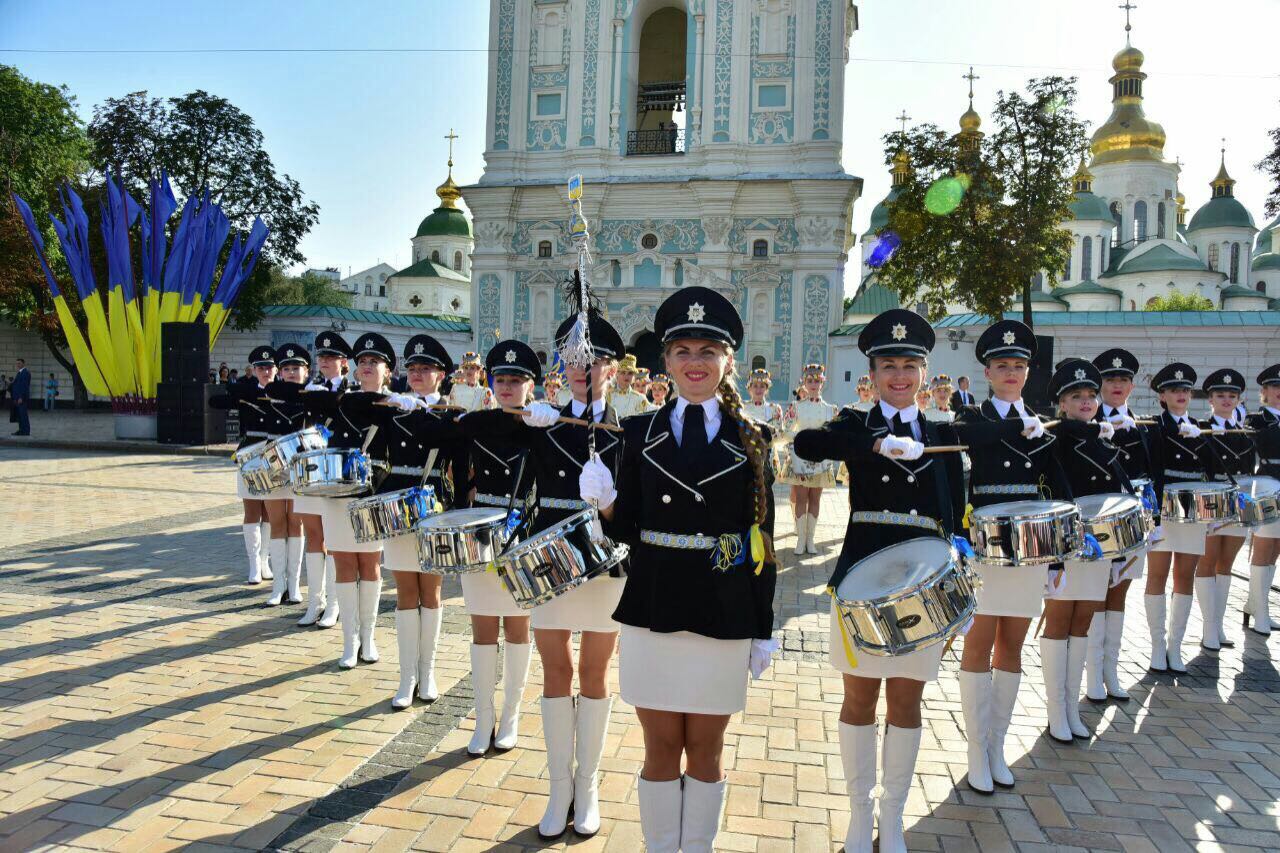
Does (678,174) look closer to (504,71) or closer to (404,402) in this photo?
(504,71)

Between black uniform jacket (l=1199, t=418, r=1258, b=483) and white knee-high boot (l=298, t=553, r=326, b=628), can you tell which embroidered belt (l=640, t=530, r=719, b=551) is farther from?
black uniform jacket (l=1199, t=418, r=1258, b=483)

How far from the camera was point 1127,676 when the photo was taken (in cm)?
666

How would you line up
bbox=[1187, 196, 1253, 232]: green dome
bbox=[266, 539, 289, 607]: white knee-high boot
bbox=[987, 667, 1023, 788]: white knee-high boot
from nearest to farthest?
bbox=[987, 667, 1023, 788]: white knee-high boot
bbox=[266, 539, 289, 607]: white knee-high boot
bbox=[1187, 196, 1253, 232]: green dome

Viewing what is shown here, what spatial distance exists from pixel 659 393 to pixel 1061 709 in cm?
936

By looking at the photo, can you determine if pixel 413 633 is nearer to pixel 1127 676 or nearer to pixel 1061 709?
pixel 1061 709

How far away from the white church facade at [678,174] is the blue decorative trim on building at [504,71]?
0.19ft

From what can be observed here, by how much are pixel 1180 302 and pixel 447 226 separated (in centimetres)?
5393

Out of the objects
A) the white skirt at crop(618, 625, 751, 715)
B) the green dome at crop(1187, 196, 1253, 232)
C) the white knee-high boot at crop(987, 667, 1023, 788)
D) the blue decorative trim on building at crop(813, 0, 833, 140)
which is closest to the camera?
the white skirt at crop(618, 625, 751, 715)

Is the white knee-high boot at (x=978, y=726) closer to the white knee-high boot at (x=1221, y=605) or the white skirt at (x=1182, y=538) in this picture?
the white skirt at (x=1182, y=538)

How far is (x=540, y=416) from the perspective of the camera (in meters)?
4.29

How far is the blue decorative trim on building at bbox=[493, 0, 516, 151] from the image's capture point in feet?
115

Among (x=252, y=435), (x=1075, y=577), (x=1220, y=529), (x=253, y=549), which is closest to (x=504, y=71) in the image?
(x=252, y=435)

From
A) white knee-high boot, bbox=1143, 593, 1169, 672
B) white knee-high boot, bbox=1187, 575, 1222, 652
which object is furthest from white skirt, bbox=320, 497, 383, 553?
white knee-high boot, bbox=1187, 575, 1222, 652

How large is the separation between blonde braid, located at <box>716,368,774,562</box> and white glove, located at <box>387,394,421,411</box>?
2851 millimetres
